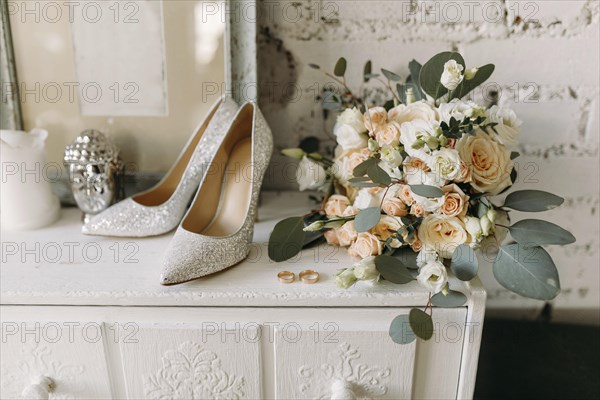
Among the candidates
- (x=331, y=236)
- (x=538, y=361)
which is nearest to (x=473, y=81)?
(x=331, y=236)

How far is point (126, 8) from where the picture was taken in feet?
2.38

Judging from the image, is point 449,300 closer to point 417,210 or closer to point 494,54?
point 417,210

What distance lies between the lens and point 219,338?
58 cm

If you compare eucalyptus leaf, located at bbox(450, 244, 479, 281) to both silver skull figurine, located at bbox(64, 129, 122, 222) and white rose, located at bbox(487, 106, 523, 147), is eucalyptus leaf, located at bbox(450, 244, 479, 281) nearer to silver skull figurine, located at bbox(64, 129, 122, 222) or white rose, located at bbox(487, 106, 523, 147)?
white rose, located at bbox(487, 106, 523, 147)

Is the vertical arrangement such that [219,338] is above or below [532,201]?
below

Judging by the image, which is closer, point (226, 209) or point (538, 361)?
point (226, 209)

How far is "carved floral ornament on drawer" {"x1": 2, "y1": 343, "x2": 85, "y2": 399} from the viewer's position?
0.59 meters

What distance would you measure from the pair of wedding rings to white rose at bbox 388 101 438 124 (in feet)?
0.74

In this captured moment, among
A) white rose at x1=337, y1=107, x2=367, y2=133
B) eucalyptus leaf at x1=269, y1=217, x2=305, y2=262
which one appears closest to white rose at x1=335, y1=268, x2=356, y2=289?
eucalyptus leaf at x1=269, y1=217, x2=305, y2=262

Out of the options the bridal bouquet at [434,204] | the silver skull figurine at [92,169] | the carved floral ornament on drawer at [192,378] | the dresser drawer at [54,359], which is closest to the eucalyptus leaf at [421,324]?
the bridal bouquet at [434,204]

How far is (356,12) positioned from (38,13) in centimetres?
49

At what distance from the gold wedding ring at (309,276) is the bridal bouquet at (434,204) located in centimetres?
3

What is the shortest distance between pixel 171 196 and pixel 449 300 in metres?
0.43

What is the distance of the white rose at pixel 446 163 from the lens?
55cm
